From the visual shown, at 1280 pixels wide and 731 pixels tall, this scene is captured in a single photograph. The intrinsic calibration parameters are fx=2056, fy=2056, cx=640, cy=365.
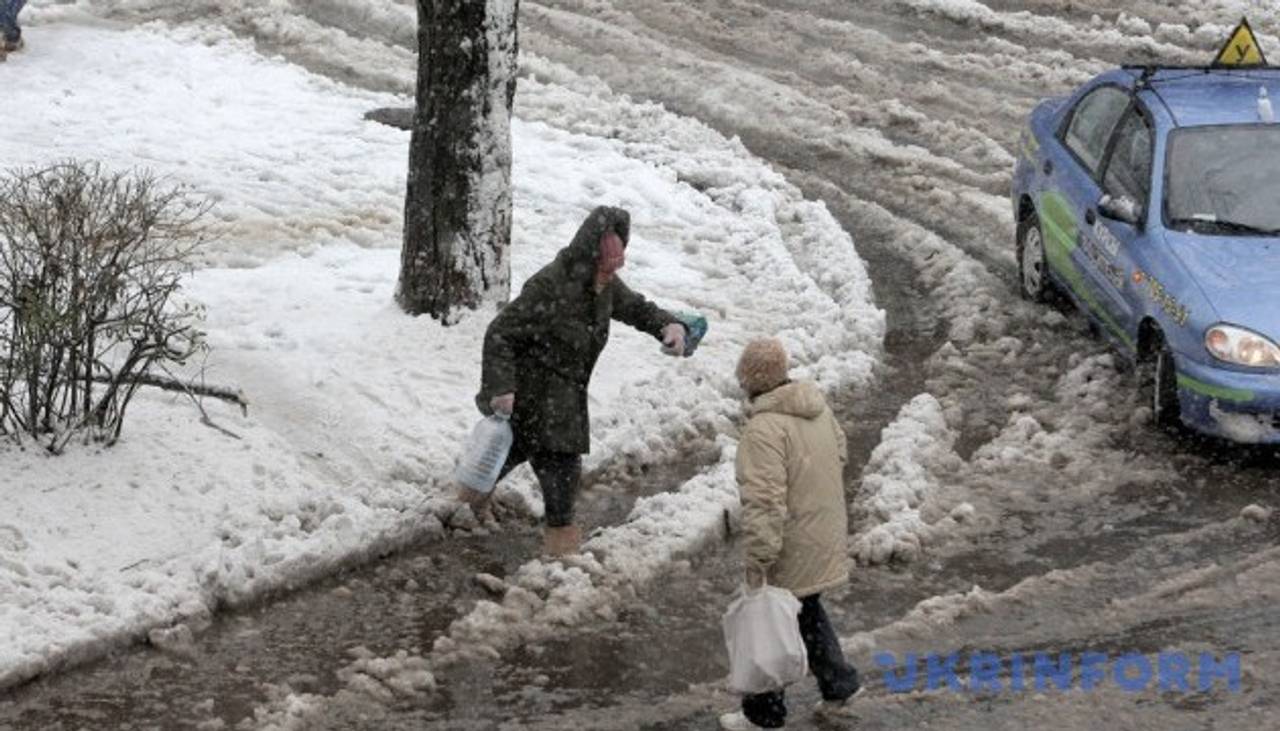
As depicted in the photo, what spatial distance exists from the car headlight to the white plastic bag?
375 cm

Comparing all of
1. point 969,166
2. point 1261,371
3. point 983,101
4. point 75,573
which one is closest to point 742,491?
point 75,573

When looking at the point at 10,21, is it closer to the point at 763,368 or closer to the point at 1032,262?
the point at 1032,262

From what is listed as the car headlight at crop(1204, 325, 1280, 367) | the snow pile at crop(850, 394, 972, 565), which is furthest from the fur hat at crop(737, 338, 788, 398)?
the car headlight at crop(1204, 325, 1280, 367)

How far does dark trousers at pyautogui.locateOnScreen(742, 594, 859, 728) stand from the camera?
726 centimetres

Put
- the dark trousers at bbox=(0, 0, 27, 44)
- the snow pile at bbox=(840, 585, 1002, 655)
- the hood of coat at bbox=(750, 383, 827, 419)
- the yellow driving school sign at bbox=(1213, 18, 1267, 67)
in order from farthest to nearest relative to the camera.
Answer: the dark trousers at bbox=(0, 0, 27, 44)
the yellow driving school sign at bbox=(1213, 18, 1267, 67)
the snow pile at bbox=(840, 585, 1002, 655)
the hood of coat at bbox=(750, 383, 827, 419)

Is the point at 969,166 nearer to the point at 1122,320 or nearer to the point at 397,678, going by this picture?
the point at 1122,320

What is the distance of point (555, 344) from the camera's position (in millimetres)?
8711

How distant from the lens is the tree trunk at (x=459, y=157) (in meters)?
10.8

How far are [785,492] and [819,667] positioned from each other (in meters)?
0.77

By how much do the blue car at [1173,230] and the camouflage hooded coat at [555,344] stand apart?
3.17 m

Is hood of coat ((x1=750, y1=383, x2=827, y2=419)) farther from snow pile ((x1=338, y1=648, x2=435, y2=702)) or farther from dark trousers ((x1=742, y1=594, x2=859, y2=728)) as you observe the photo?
snow pile ((x1=338, y1=648, x2=435, y2=702))

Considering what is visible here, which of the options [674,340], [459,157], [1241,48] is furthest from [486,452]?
[1241,48]

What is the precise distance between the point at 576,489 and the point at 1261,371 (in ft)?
11.2

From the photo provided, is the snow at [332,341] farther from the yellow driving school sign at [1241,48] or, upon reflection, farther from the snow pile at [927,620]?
the yellow driving school sign at [1241,48]
